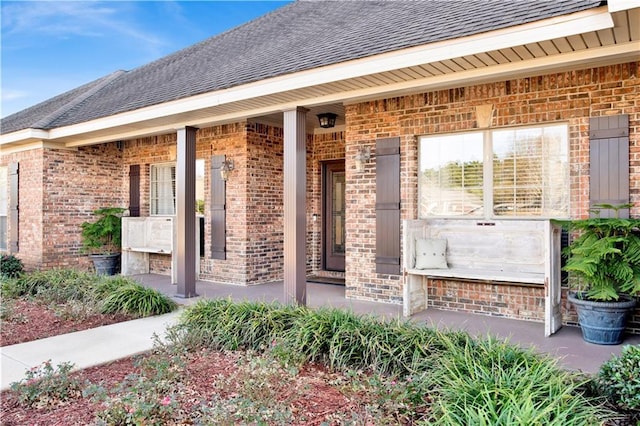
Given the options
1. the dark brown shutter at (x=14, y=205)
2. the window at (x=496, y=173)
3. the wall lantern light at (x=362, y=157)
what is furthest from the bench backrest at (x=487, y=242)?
the dark brown shutter at (x=14, y=205)

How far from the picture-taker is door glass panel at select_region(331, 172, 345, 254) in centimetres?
857

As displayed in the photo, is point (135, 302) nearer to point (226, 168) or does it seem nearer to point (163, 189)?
point (226, 168)

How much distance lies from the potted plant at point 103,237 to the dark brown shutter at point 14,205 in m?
1.59

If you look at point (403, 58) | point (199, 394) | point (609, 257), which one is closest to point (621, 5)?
point (403, 58)

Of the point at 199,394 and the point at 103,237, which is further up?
the point at 103,237

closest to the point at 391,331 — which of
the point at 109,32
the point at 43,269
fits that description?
the point at 43,269

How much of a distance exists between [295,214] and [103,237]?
5729mm

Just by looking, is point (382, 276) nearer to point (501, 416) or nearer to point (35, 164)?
point (501, 416)

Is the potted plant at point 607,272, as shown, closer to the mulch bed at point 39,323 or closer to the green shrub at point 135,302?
the green shrub at point 135,302

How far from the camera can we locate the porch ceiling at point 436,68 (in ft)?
12.2

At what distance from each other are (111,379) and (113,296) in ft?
8.24

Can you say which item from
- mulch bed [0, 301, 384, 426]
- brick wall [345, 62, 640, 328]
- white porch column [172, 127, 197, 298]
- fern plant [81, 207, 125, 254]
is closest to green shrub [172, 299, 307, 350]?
mulch bed [0, 301, 384, 426]

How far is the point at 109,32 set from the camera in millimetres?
12664

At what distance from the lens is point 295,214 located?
562cm
